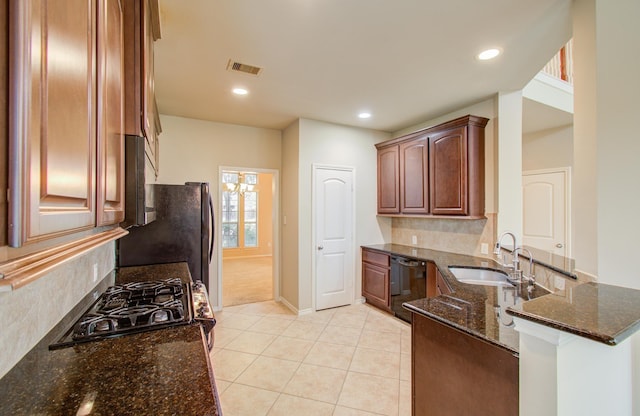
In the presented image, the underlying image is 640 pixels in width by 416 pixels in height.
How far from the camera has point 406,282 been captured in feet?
11.7

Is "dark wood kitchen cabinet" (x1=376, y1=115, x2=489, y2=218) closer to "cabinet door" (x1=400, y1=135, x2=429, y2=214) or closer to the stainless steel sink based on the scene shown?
"cabinet door" (x1=400, y1=135, x2=429, y2=214)

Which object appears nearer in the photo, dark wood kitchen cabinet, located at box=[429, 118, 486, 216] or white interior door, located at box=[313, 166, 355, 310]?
dark wood kitchen cabinet, located at box=[429, 118, 486, 216]

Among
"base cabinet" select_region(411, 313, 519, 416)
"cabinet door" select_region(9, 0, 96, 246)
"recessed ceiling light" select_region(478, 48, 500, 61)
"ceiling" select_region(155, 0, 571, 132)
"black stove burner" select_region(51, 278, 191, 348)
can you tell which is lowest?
"base cabinet" select_region(411, 313, 519, 416)

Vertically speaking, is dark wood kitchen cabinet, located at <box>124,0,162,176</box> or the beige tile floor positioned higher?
dark wood kitchen cabinet, located at <box>124,0,162,176</box>

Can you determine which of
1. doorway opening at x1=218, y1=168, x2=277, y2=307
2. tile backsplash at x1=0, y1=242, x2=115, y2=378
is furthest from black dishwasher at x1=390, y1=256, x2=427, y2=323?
doorway opening at x1=218, y1=168, x2=277, y2=307

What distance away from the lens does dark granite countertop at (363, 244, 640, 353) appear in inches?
32.3

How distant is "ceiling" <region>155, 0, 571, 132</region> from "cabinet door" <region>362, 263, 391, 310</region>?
216 cm

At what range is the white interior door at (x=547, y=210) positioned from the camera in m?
4.14

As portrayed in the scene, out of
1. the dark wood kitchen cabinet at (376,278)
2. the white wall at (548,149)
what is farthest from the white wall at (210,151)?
the white wall at (548,149)

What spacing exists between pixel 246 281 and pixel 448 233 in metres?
3.85

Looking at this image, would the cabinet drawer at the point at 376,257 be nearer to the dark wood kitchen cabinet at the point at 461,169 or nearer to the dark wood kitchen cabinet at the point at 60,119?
the dark wood kitchen cabinet at the point at 461,169

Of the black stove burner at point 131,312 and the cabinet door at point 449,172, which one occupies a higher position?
the cabinet door at point 449,172

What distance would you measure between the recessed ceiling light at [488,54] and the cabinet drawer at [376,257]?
242 centimetres

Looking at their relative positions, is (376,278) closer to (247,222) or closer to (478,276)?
(478,276)
